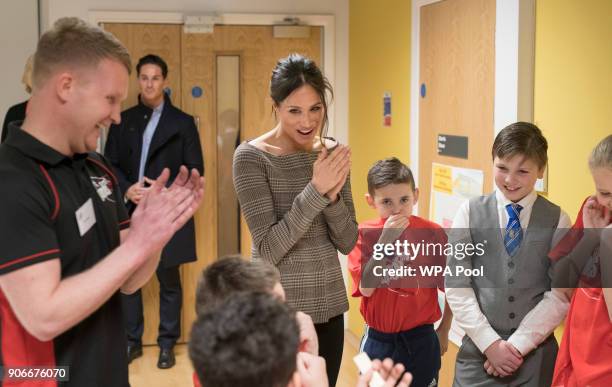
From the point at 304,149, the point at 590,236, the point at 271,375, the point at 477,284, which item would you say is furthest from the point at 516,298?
the point at 271,375

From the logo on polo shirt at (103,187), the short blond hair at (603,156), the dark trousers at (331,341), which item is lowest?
the dark trousers at (331,341)

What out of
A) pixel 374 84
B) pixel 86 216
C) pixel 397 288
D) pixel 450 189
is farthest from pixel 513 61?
pixel 86 216

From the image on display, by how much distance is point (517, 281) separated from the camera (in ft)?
7.89

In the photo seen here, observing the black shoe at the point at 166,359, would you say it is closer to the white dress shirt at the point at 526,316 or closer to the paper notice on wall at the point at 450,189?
the paper notice on wall at the point at 450,189

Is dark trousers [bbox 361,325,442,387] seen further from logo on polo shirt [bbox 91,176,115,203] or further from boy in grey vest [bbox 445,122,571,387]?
logo on polo shirt [bbox 91,176,115,203]

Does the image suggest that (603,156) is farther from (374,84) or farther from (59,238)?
(374,84)

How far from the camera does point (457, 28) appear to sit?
3465mm

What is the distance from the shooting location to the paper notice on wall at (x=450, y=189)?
11.0 ft

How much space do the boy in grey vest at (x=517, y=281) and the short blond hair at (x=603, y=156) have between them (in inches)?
10.4

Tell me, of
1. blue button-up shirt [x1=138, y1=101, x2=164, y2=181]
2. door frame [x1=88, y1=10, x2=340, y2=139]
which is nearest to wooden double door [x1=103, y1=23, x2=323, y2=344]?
door frame [x1=88, y1=10, x2=340, y2=139]

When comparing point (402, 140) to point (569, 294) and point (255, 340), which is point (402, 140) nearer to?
point (569, 294)

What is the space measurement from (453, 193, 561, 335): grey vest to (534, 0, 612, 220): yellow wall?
1.08 ft

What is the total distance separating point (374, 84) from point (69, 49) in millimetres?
3205

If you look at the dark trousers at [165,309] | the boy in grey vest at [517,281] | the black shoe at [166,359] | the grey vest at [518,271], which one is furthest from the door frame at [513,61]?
the black shoe at [166,359]
